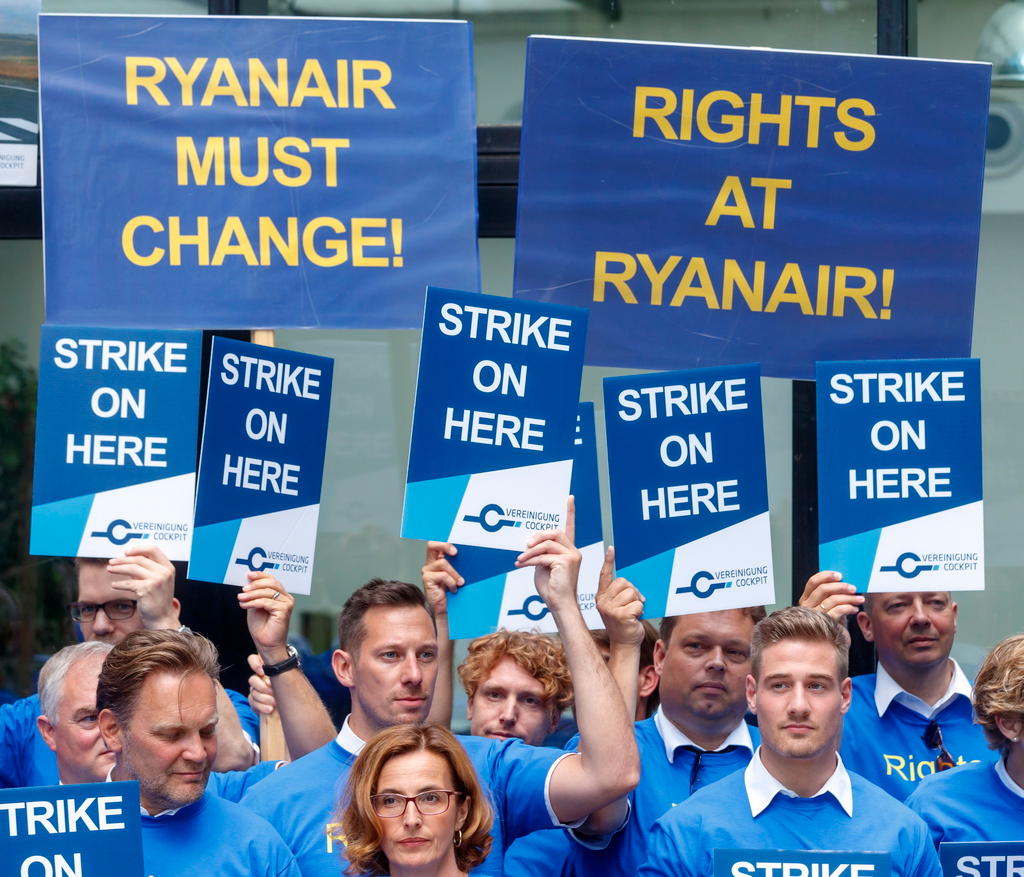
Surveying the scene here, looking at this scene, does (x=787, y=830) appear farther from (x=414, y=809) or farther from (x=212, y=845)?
(x=212, y=845)

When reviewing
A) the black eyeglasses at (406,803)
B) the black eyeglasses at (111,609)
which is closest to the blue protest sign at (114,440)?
the black eyeglasses at (111,609)

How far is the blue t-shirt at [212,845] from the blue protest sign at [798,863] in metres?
0.91

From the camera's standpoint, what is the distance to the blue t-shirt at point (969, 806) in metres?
3.76

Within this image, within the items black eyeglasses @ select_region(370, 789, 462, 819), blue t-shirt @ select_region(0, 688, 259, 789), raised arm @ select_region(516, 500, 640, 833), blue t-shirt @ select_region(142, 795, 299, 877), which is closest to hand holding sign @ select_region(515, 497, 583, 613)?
raised arm @ select_region(516, 500, 640, 833)

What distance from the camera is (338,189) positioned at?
16.5 ft

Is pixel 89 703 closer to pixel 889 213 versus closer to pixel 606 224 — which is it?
pixel 606 224

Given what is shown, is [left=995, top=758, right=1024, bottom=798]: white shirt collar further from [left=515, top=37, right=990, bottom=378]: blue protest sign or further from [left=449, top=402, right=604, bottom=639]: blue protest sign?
[left=515, top=37, right=990, bottom=378]: blue protest sign

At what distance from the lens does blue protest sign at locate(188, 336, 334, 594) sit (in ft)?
14.8

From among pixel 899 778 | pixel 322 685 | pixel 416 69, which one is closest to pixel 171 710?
pixel 899 778

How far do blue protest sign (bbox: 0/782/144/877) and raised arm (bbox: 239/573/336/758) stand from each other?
0.91m

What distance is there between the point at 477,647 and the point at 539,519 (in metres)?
0.50

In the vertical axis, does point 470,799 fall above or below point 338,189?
below

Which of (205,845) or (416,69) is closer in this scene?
(205,845)

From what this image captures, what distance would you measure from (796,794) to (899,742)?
1030 millimetres
